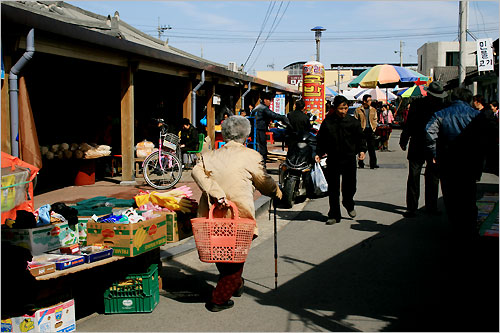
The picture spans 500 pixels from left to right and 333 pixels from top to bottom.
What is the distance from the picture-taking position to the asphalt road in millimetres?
4949

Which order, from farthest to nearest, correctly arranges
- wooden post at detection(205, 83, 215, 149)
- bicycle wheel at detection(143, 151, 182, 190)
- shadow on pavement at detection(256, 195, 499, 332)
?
wooden post at detection(205, 83, 215, 149)
bicycle wheel at detection(143, 151, 182, 190)
shadow on pavement at detection(256, 195, 499, 332)

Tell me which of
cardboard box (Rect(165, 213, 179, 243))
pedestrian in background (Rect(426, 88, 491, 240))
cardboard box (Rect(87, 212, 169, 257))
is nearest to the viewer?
cardboard box (Rect(87, 212, 169, 257))

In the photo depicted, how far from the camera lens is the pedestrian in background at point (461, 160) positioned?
21.5 ft

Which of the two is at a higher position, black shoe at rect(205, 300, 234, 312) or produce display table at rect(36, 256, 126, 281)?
produce display table at rect(36, 256, 126, 281)

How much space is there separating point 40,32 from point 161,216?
5.39 meters

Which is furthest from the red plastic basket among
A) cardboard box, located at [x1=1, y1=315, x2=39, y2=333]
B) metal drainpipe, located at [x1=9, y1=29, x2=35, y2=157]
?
metal drainpipe, located at [x1=9, y1=29, x2=35, y2=157]

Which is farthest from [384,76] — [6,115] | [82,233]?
[82,233]

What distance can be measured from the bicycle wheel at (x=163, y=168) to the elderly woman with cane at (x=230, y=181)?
6.86 meters

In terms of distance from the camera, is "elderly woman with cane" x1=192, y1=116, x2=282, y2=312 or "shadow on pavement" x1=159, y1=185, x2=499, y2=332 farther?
"elderly woman with cane" x1=192, y1=116, x2=282, y2=312

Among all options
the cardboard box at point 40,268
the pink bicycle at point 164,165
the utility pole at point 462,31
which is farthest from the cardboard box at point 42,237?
the utility pole at point 462,31

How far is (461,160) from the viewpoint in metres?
6.62

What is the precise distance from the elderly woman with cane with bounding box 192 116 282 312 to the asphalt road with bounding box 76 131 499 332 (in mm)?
232

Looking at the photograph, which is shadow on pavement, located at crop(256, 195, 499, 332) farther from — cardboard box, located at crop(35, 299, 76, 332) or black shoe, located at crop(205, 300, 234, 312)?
cardboard box, located at crop(35, 299, 76, 332)

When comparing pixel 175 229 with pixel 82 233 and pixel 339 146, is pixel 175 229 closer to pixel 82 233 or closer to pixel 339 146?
pixel 82 233
